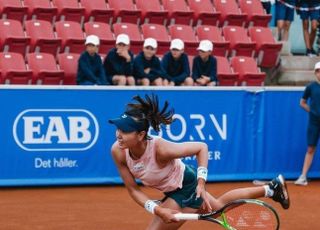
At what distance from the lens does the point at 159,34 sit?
15258 millimetres

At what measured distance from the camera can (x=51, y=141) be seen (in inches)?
442

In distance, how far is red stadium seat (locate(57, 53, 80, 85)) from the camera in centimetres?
1347

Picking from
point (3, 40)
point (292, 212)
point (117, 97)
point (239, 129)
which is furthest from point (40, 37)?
point (292, 212)

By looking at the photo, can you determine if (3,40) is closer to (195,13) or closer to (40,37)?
(40,37)

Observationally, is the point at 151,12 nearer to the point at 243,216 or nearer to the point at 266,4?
the point at 266,4

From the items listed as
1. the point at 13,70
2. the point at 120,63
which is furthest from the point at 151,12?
the point at 13,70

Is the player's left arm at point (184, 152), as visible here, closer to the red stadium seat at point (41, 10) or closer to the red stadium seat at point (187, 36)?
the red stadium seat at point (41, 10)

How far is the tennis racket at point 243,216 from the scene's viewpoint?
616cm

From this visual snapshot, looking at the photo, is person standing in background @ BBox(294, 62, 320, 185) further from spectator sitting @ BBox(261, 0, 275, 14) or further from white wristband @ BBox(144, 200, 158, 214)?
white wristband @ BBox(144, 200, 158, 214)

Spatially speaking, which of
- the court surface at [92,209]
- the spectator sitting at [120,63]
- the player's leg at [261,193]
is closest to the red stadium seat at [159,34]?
the spectator sitting at [120,63]

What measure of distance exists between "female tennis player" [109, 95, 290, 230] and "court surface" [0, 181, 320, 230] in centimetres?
214

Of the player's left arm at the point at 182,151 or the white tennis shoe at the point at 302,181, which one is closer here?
the player's left arm at the point at 182,151

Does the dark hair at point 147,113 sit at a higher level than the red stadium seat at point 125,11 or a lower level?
higher

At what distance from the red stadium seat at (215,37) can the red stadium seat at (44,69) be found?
3421 mm
